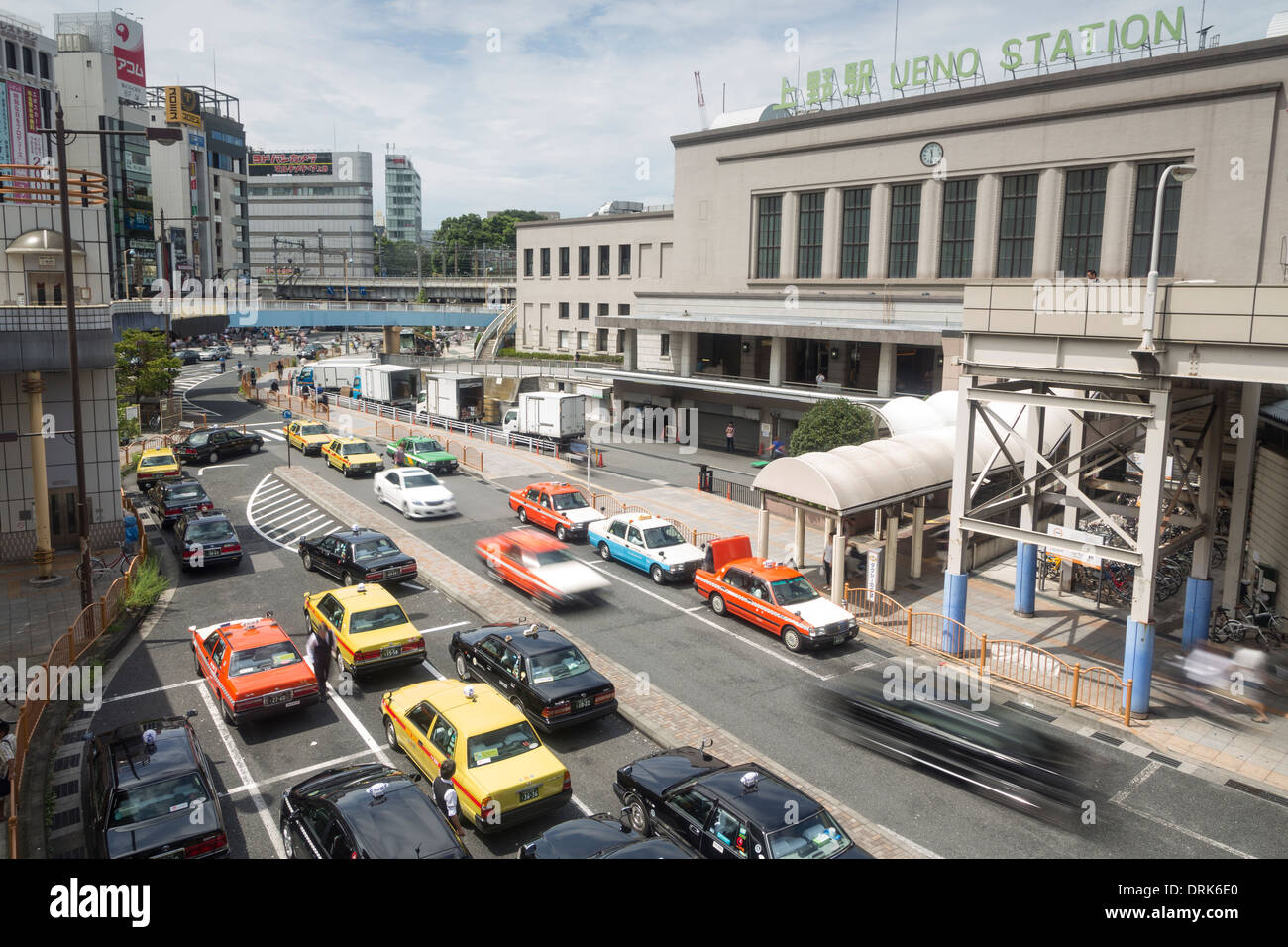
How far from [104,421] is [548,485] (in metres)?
13.9

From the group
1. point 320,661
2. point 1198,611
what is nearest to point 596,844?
point 320,661

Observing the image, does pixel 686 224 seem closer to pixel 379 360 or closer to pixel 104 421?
pixel 379 360

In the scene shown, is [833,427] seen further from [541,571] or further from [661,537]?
[541,571]

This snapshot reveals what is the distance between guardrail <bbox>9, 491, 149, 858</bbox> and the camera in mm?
13125

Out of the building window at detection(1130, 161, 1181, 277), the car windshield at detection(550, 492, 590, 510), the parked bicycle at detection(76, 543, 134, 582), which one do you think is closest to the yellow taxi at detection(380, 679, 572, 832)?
the parked bicycle at detection(76, 543, 134, 582)

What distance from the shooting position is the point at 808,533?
31141 mm

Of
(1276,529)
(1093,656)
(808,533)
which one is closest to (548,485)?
(808,533)

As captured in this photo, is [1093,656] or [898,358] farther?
[898,358]

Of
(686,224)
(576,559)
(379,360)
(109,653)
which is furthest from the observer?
(379,360)

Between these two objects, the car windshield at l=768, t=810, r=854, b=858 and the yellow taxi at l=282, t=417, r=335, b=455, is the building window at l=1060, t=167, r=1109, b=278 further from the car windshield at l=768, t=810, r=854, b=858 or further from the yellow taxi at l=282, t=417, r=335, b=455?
the car windshield at l=768, t=810, r=854, b=858

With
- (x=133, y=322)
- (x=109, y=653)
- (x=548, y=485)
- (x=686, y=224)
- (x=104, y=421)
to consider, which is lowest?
(x=109, y=653)

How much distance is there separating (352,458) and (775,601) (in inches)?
936

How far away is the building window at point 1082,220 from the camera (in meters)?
38.8

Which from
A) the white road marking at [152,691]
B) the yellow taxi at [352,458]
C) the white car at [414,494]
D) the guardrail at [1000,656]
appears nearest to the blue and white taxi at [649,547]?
the guardrail at [1000,656]
